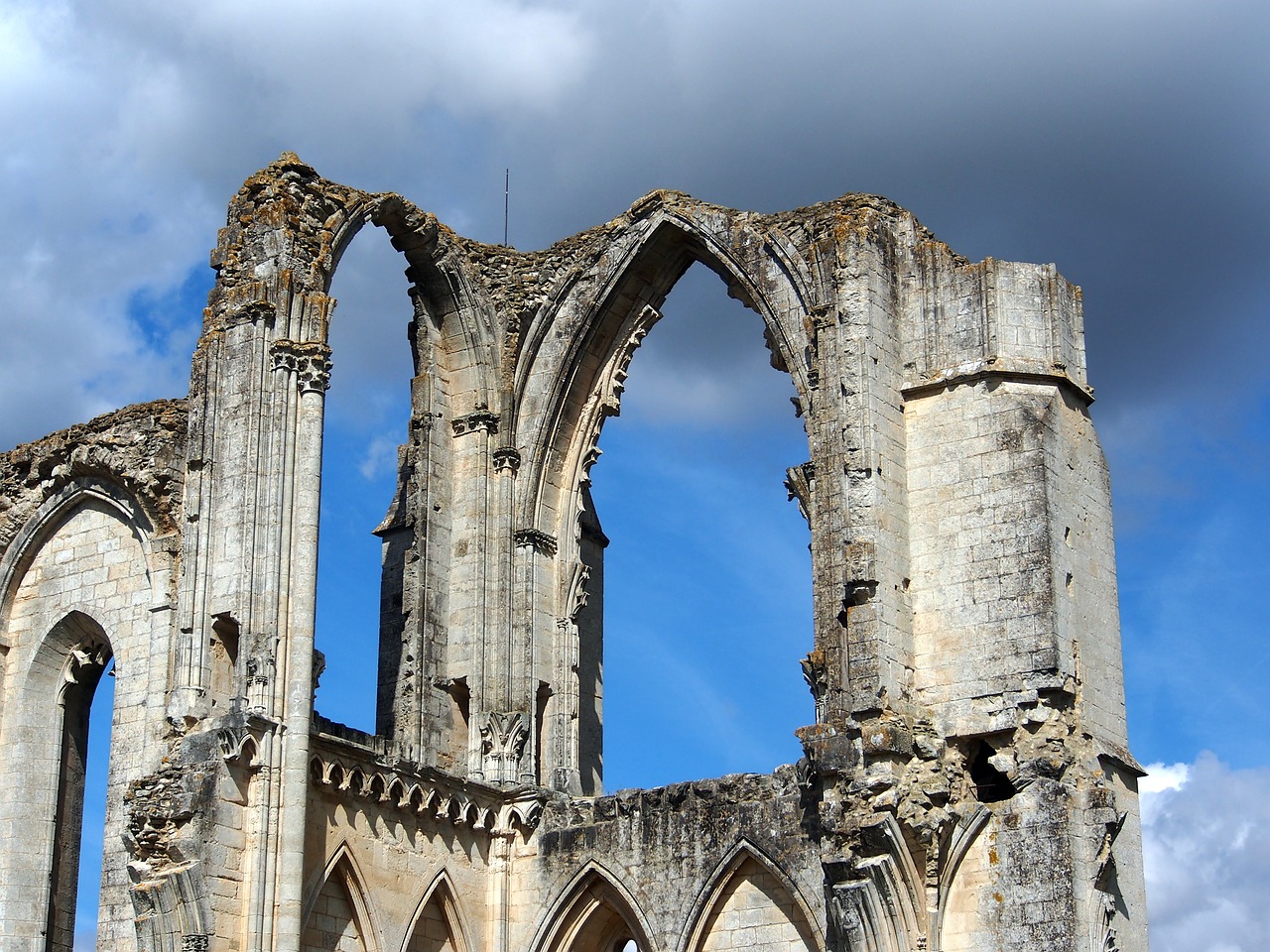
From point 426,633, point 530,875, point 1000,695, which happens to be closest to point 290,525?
point 426,633

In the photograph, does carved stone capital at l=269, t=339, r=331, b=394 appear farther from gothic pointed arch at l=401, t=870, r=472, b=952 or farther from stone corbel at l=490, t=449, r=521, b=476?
gothic pointed arch at l=401, t=870, r=472, b=952

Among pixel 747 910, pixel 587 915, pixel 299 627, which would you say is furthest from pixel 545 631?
pixel 299 627

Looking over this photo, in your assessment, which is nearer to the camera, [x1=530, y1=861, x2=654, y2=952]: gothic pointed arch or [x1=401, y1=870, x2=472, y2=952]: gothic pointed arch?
[x1=401, y1=870, x2=472, y2=952]: gothic pointed arch

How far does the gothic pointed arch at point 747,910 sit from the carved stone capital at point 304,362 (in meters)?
5.49

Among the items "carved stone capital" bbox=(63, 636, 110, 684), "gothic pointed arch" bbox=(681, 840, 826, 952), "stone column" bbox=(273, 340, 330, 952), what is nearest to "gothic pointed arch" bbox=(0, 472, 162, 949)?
"carved stone capital" bbox=(63, 636, 110, 684)

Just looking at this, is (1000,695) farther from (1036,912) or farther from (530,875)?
(530,875)

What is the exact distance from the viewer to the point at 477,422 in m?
21.9

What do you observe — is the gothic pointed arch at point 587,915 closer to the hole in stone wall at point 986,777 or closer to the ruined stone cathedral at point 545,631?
the ruined stone cathedral at point 545,631

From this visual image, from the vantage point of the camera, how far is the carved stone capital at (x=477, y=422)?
21.8 m

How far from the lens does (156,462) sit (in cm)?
2139

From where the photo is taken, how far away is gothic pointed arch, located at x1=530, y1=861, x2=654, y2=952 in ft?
66.0

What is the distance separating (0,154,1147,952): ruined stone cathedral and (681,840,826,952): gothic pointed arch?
0.04 metres

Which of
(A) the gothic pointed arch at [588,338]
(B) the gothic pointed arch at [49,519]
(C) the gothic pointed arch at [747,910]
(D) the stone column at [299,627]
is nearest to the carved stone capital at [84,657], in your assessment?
(B) the gothic pointed arch at [49,519]

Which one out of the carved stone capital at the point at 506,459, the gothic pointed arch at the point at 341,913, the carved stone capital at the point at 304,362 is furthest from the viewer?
the carved stone capital at the point at 506,459
